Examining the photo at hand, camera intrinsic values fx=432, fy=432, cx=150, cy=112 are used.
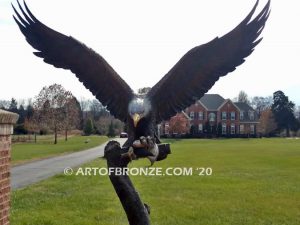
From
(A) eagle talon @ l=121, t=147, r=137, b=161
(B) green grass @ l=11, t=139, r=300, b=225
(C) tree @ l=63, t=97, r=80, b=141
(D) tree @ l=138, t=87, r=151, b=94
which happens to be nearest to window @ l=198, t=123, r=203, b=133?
(C) tree @ l=63, t=97, r=80, b=141

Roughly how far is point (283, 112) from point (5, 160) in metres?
67.2

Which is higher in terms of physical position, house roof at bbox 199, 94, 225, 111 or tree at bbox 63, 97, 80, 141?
house roof at bbox 199, 94, 225, 111

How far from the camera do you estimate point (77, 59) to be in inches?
188

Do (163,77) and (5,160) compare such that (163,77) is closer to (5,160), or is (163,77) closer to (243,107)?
(5,160)

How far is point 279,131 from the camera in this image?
2778 inches

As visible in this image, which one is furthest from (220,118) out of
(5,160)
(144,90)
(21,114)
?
(144,90)

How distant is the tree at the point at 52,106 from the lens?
4400 cm

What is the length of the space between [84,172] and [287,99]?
57623mm

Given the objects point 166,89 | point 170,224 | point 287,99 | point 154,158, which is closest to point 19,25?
point 166,89

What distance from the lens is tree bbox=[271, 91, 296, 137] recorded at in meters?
68.7

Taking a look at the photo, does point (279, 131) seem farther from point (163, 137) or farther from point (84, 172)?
point (84, 172)

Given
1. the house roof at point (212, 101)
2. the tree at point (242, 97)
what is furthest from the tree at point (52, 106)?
the tree at point (242, 97)

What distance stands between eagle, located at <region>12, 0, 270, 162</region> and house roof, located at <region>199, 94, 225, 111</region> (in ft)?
208

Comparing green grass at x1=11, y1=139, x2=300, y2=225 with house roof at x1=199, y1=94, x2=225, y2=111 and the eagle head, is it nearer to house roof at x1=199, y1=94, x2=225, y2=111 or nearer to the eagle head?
the eagle head
